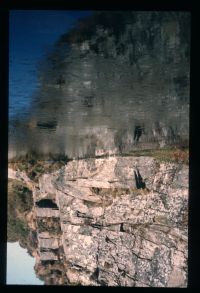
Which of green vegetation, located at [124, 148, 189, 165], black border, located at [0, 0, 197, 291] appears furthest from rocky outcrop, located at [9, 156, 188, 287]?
black border, located at [0, 0, 197, 291]

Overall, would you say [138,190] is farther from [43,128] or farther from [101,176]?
[43,128]

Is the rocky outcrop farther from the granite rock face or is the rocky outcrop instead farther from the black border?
the black border

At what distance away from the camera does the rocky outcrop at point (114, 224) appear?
202cm

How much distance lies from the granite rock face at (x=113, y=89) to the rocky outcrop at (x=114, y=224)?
12cm

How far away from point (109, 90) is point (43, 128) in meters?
0.39

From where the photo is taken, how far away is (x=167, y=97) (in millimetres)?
2018

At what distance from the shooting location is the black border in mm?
1735

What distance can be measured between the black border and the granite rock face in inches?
8.4

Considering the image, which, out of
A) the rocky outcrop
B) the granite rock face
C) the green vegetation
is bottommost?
the rocky outcrop

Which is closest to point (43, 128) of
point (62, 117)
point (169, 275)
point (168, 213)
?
point (62, 117)
